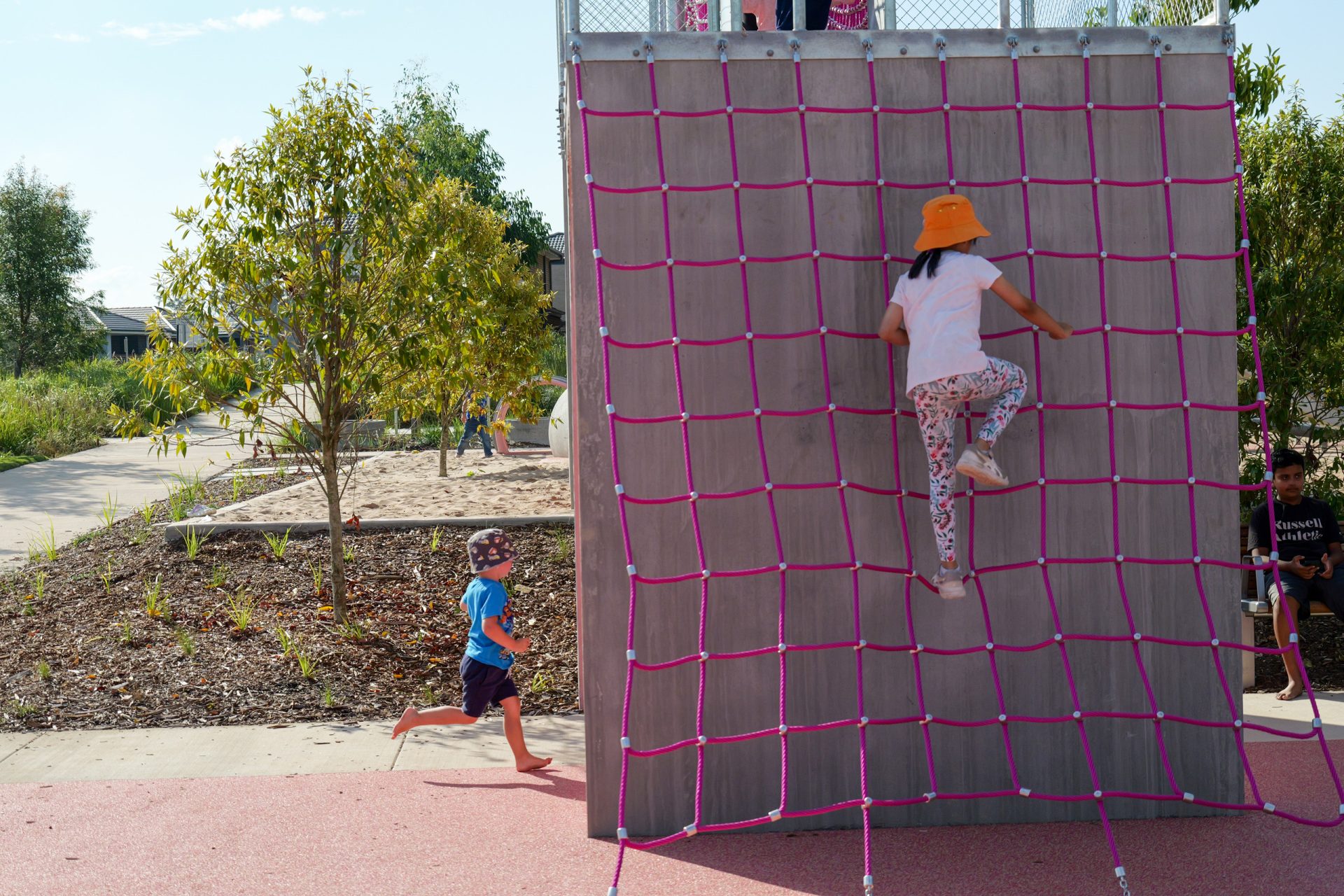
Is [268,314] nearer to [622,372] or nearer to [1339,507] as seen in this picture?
[622,372]

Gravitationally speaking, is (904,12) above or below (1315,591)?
above

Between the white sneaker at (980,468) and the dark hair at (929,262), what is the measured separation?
0.60m

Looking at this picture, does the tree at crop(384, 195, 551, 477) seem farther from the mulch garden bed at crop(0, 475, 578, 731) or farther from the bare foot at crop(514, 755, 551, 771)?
the bare foot at crop(514, 755, 551, 771)

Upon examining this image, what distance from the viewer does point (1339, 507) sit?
278 inches

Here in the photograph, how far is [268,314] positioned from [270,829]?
3125mm

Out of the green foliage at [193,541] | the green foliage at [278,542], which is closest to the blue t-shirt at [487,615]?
the green foliage at [278,542]

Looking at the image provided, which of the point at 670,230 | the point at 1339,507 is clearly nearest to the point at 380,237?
the point at 670,230

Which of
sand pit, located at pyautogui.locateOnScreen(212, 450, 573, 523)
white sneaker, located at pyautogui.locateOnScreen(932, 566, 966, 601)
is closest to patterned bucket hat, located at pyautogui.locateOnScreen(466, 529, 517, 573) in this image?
white sneaker, located at pyautogui.locateOnScreen(932, 566, 966, 601)

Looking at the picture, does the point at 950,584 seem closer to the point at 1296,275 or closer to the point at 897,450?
the point at 897,450

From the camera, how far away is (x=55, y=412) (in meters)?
18.9

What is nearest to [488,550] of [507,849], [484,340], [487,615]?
[487,615]

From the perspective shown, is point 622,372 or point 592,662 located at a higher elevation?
point 622,372

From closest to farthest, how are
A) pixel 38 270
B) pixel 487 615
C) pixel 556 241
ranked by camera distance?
pixel 487 615, pixel 38 270, pixel 556 241

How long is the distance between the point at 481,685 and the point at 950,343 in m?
2.37
